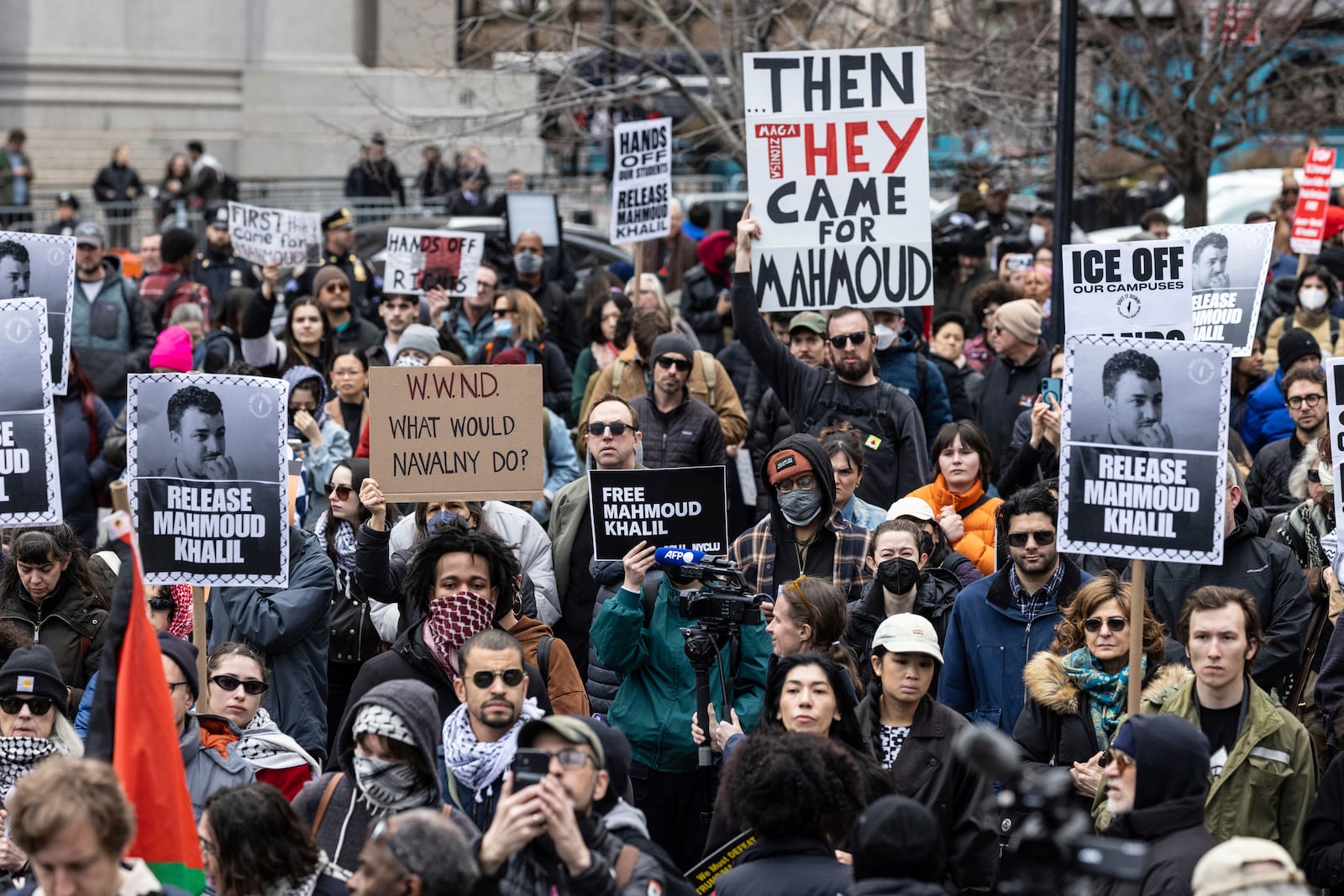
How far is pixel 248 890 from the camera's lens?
5.02m

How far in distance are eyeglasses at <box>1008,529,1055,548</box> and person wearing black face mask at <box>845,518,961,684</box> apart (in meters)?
0.41

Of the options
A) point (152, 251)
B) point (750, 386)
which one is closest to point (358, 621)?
point (750, 386)

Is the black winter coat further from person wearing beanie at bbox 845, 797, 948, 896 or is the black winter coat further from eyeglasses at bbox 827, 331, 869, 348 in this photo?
eyeglasses at bbox 827, 331, 869, 348

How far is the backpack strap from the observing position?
5.53m

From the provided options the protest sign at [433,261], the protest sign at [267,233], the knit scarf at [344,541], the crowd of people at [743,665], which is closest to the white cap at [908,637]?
the crowd of people at [743,665]

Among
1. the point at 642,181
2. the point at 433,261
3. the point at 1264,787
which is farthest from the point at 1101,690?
the point at 433,261

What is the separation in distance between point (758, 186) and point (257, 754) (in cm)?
452

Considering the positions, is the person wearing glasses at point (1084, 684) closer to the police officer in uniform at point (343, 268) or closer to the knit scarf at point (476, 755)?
the knit scarf at point (476, 755)

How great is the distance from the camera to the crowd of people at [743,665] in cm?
503

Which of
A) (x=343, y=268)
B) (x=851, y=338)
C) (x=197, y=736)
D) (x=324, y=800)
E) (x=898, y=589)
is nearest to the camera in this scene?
(x=324, y=800)

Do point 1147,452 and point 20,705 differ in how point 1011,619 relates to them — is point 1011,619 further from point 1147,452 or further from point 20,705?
point 20,705

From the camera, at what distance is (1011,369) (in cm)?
1115

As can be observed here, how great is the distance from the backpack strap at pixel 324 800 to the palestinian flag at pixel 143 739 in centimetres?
34

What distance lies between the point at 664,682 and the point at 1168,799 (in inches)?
92.3
